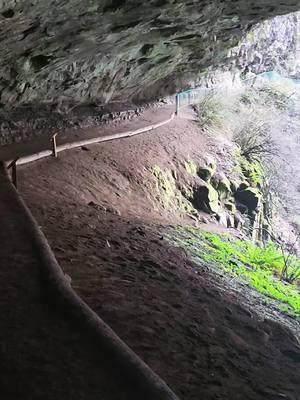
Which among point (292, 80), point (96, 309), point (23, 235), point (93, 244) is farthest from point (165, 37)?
point (292, 80)

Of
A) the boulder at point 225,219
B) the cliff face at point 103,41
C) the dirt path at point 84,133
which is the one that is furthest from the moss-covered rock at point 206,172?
the cliff face at point 103,41

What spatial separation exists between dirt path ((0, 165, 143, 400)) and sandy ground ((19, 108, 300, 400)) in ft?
2.25

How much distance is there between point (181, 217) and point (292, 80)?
66.9ft

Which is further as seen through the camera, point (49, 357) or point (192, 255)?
point (192, 255)

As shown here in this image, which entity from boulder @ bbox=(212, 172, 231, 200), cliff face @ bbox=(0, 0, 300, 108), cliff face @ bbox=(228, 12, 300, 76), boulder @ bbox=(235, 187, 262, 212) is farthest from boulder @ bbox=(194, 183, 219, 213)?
cliff face @ bbox=(228, 12, 300, 76)

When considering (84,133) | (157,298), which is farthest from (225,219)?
(157,298)

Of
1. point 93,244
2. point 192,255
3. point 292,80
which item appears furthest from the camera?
point 292,80

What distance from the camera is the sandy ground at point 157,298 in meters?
4.37

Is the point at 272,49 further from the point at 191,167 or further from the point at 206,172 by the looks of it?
the point at 191,167

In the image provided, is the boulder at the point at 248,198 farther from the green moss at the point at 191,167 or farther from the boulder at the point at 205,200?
the boulder at the point at 205,200

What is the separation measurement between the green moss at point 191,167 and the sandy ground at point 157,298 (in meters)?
5.22

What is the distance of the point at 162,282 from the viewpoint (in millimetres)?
6387

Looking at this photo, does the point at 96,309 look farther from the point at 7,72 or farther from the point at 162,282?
the point at 7,72

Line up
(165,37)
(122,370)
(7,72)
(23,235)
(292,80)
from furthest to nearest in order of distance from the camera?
(292,80) → (165,37) → (7,72) → (23,235) → (122,370)
